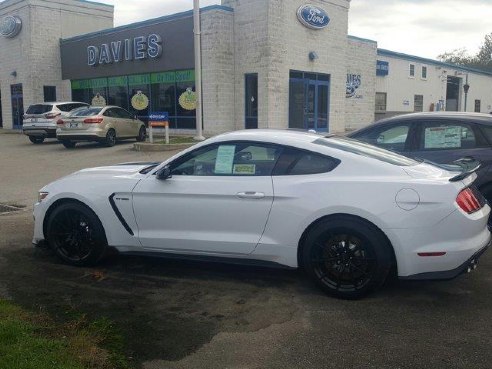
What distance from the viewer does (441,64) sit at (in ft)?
130

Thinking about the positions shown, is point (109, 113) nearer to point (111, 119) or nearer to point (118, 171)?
point (111, 119)

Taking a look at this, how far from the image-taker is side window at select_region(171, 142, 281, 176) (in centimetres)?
473

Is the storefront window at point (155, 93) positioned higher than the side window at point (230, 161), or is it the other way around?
the storefront window at point (155, 93)

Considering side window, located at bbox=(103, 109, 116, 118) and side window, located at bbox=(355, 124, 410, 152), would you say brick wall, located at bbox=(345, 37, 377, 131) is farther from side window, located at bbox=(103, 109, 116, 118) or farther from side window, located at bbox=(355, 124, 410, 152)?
side window, located at bbox=(355, 124, 410, 152)

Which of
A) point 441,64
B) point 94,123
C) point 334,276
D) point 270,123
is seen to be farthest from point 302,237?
point 441,64

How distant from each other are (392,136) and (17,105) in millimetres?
30355

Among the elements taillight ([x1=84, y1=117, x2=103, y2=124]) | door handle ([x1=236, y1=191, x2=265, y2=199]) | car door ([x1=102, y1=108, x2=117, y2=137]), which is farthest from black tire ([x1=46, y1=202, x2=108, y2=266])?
car door ([x1=102, y1=108, x2=117, y2=137])

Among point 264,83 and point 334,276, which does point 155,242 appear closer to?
point 334,276

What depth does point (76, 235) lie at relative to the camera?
538 centimetres

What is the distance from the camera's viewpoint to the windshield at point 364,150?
15.2 feet

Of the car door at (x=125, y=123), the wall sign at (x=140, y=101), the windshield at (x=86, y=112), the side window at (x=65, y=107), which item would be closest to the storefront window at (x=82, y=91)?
the wall sign at (x=140, y=101)

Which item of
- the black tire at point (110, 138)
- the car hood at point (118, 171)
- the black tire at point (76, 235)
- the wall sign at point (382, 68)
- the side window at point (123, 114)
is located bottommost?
the black tire at point (76, 235)

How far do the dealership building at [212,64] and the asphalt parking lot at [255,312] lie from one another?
16.7 metres

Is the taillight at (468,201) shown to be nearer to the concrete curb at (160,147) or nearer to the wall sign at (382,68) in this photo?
the concrete curb at (160,147)
